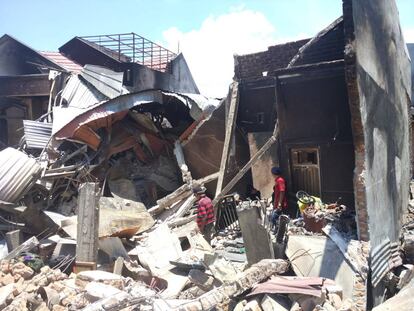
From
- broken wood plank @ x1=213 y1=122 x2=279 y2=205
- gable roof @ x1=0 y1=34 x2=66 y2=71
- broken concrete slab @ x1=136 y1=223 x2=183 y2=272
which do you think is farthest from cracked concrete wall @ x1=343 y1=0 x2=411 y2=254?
gable roof @ x1=0 y1=34 x2=66 y2=71

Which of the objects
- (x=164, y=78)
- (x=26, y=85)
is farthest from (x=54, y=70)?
(x=164, y=78)

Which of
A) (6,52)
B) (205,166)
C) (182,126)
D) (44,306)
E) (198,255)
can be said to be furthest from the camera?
(6,52)

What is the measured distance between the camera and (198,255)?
7.44 m

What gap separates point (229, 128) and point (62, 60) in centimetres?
970

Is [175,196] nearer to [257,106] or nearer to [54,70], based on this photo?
[257,106]

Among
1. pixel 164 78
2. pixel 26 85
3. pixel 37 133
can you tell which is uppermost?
pixel 164 78

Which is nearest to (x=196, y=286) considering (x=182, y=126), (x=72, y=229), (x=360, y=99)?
(x=72, y=229)

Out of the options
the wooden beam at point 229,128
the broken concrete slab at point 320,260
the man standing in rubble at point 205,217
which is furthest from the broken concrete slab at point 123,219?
the broken concrete slab at point 320,260

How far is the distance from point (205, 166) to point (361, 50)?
5443 mm

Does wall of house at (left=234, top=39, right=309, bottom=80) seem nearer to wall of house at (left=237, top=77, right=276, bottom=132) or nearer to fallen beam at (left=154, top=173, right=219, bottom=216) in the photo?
wall of house at (left=237, top=77, right=276, bottom=132)

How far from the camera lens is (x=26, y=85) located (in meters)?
13.1

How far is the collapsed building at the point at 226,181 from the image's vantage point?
5.87 m

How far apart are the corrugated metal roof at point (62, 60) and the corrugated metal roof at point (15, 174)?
7.12 m

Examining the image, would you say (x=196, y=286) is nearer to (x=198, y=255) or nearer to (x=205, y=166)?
(x=198, y=255)
